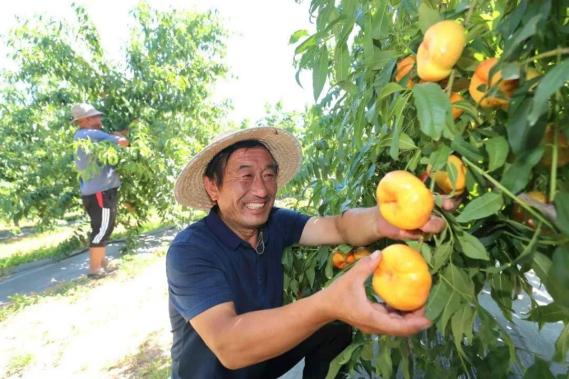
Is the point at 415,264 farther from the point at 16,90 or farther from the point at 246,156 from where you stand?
the point at 16,90

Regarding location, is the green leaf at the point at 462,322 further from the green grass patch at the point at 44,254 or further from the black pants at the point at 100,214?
the green grass patch at the point at 44,254

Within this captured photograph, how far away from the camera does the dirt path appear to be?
128 inches

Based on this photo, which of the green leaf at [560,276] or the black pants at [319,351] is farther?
the black pants at [319,351]

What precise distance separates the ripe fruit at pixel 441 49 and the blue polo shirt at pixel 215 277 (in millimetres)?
1022

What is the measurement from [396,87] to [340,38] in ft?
0.76

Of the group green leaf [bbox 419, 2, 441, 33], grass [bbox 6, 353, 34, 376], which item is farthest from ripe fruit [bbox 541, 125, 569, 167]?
grass [bbox 6, 353, 34, 376]

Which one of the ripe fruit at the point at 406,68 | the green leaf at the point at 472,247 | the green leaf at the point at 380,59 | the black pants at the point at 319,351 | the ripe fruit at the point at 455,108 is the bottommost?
the black pants at the point at 319,351

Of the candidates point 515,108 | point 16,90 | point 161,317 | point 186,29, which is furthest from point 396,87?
point 16,90

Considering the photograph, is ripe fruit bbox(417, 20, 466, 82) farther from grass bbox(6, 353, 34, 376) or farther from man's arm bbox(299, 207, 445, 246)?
grass bbox(6, 353, 34, 376)

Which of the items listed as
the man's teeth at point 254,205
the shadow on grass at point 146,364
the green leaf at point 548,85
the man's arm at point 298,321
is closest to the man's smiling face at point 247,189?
the man's teeth at point 254,205

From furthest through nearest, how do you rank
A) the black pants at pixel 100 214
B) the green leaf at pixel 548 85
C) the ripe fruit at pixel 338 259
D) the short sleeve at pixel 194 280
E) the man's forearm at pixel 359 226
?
1. the black pants at pixel 100 214
2. the ripe fruit at pixel 338 259
3. the man's forearm at pixel 359 226
4. the short sleeve at pixel 194 280
5. the green leaf at pixel 548 85

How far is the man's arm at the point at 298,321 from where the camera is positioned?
3.32ft

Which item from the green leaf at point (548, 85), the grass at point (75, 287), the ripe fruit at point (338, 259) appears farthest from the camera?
the grass at point (75, 287)

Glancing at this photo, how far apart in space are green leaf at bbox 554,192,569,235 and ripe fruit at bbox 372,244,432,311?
29cm
